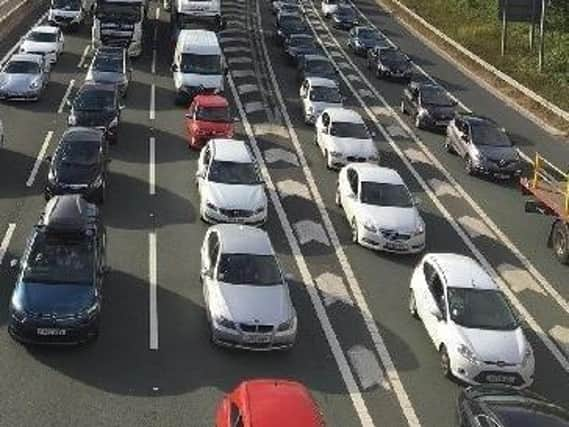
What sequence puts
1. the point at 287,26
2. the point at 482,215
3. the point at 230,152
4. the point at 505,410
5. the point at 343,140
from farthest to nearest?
1. the point at 287,26
2. the point at 343,140
3. the point at 482,215
4. the point at 230,152
5. the point at 505,410

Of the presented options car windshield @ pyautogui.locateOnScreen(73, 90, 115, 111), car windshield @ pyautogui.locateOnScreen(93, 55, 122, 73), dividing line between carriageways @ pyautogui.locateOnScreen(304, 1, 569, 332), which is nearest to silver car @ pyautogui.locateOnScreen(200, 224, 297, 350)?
dividing line between carriageways @ pyautogui.locateOnScreen(304, 1, 569, 332)

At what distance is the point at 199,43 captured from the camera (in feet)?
124

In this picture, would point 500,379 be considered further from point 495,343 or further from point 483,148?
point 483,148

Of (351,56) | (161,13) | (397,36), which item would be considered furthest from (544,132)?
(161,13)

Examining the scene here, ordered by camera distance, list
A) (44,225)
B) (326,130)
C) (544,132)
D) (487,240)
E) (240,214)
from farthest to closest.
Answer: (544,132) < (326,130) < (487,240) < (240,214) < (44,225)

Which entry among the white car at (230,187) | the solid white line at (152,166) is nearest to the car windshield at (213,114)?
the solid white line at (152,166)

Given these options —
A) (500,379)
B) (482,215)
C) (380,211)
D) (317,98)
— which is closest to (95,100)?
(317,98)

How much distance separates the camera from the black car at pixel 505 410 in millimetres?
13992

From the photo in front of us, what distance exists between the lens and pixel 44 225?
19.0m

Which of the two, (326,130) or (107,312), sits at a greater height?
(326,130)

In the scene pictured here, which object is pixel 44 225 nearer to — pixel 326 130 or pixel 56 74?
pixel 326 130

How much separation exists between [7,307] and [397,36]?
45685mm

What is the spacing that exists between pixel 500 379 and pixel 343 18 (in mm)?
46942

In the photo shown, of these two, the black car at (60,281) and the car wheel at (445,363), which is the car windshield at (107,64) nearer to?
the black car at (60,281)
